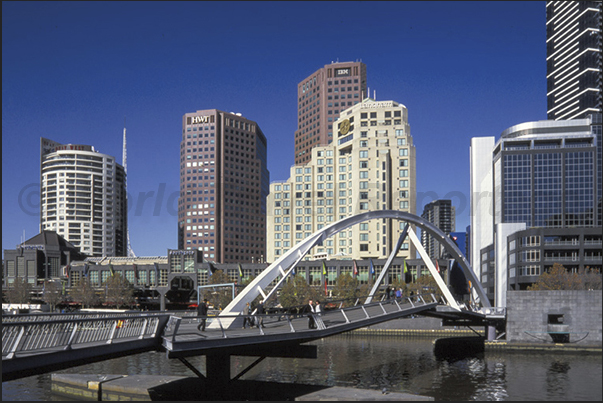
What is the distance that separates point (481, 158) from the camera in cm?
17100

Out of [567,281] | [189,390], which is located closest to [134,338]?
[189,390]

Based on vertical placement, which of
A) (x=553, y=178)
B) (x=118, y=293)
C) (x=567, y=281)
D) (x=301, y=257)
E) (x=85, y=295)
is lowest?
(x=85, y=295)

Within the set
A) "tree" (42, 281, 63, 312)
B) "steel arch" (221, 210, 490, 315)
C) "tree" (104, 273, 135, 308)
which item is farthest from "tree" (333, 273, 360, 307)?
"tree" (42, 281, 63, 312)

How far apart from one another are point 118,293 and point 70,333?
365 feet

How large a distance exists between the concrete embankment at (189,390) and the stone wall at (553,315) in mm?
29142

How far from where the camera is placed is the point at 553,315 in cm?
5638

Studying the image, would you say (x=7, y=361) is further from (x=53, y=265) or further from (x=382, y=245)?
(x=53, y=265)

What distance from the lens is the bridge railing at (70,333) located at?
19906 mm

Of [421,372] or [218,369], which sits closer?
[218,369]

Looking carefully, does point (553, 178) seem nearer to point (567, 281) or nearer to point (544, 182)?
point (544, 182)

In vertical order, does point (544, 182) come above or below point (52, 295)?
above

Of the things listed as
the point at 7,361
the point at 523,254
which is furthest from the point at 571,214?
the point at 7,361

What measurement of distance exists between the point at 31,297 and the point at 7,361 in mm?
130812

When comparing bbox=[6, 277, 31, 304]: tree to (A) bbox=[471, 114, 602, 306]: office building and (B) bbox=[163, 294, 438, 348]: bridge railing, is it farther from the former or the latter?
(B) bbox=[163, 294, 438, 348]: bridge railing
